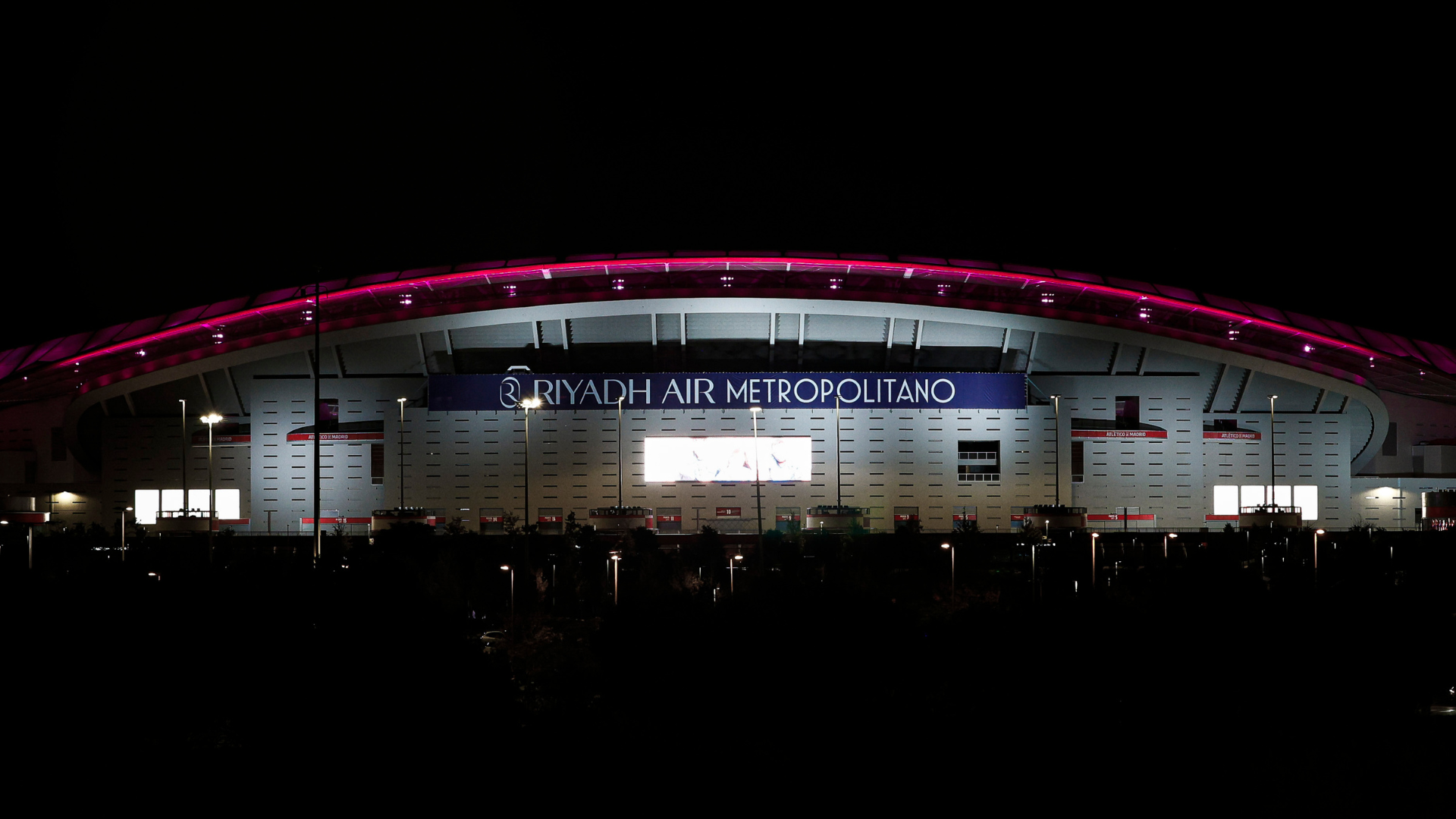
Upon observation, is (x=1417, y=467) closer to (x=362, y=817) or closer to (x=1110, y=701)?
(x=1110, y=701)

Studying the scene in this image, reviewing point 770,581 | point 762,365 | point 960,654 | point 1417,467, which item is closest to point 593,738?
point 960,654

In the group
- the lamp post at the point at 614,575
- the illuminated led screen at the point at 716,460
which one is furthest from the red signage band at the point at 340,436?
the lamp post at the point at 614,575

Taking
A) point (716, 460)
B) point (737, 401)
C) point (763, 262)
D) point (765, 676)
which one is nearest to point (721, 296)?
point (763, 262)

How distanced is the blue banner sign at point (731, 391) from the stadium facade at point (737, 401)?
3.5 inches

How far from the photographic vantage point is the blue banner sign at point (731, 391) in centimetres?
4209

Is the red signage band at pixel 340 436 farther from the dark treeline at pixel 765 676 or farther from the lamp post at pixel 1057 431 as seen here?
the lamp post at pixel 1057 431

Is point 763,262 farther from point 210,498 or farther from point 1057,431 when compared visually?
point 210,498

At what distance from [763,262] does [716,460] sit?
7751mm

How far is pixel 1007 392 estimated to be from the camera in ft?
138

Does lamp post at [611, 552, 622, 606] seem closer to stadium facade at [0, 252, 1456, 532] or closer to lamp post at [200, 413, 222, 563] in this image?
lamp post at [200, 413, 222, 563]

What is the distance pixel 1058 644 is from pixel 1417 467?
3751cm

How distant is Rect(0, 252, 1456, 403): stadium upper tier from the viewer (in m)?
41.5

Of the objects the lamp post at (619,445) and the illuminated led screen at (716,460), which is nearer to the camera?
the lamp post at (619,445)

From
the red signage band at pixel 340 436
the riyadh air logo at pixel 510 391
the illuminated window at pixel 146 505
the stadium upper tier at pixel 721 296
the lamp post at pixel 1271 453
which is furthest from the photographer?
the illuminated window at pixel 146 505
